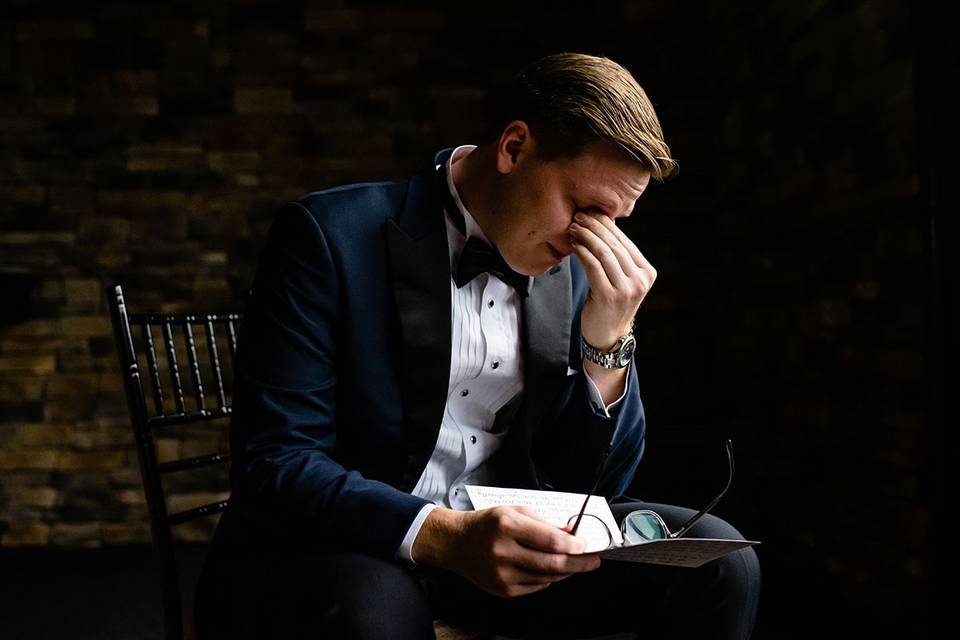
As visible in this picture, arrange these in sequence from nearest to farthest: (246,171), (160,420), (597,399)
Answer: (597,399), (160,420), (246,171)

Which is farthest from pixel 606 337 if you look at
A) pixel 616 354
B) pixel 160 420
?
pixel 160 420

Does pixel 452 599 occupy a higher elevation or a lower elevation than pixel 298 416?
lower

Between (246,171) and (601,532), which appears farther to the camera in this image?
(246,171)

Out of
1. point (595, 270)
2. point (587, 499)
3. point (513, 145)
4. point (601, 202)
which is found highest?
point (513, 145)

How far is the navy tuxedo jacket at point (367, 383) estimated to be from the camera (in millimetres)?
1055

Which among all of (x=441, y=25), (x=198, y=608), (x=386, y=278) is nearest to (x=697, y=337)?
(x=441, y=25)

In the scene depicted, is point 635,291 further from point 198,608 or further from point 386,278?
point 198,608

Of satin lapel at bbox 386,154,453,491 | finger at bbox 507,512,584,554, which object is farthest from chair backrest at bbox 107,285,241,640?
finger at bbox 507,512,584,554

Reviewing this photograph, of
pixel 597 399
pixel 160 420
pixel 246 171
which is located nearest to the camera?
pixel 597 399

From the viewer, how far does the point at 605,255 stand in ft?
4.02

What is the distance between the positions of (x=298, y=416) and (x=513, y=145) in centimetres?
53

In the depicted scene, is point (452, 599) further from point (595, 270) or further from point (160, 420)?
point (160, 420)

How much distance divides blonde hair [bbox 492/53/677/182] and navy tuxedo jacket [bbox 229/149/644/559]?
0.71 feet

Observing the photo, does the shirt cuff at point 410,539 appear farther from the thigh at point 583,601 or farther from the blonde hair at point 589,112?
the blonde hair at point 589,112
